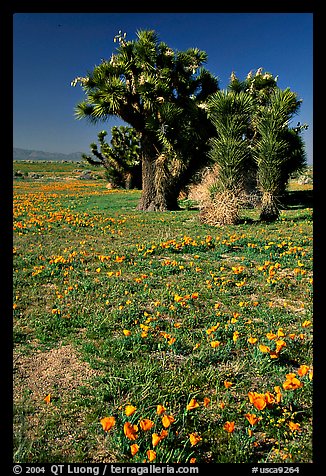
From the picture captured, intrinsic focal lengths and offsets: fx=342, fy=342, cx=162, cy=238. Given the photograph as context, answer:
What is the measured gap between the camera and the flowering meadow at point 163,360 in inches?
85.1

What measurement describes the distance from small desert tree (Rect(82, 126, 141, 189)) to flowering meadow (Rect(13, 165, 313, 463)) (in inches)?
977

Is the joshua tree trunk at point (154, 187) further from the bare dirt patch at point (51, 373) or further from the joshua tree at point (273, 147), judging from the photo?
the bare dirt patch at point (51, 373)

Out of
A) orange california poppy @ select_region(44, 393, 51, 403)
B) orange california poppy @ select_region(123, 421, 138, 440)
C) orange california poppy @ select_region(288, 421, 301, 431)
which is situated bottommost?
orange california poppy @ select_region(44, 393, 51, 403)

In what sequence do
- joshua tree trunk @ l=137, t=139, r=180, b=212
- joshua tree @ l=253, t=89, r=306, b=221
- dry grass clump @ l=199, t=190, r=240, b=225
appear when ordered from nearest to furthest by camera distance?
1. dry grass clump @ l=199, t=190, r=240, b=225
2. joshua tree @ l=253, t=89, r=306, b=221
3. joshua tree trunk @ l=137, t=139, r=180, b=212

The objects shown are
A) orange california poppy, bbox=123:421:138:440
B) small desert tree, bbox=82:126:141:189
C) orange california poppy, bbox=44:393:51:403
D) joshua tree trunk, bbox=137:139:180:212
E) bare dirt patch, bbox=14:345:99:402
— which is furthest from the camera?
small desert tree, bbox=82:126:141:189

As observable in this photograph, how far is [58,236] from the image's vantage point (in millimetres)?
9547

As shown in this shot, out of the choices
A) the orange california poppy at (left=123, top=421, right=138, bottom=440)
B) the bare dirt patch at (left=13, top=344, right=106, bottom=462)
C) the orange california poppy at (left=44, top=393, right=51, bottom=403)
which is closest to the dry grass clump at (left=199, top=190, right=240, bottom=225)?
the bare dirt patch at (left=13, top=344, right=106, bottom=462)

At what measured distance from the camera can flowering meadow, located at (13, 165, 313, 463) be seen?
85.1 inches

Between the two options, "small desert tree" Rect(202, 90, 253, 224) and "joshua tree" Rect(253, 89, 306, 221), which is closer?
"small desert tree" Rect(202, 90, 253, 224)

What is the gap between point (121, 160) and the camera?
31375mm

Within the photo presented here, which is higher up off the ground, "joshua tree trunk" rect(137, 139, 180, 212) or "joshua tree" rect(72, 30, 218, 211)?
"joshua tree" rect(72, 30, 218, 211)

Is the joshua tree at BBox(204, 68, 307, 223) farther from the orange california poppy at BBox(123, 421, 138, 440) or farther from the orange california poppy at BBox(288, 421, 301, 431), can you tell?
Result: the orange california poppy at BBox(123, 421, 138, 440)
